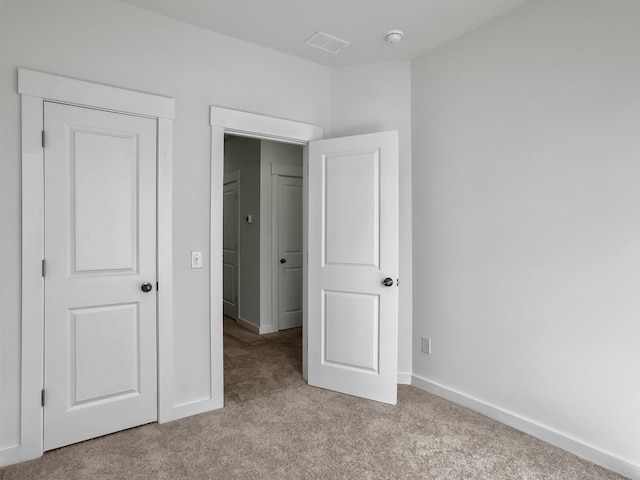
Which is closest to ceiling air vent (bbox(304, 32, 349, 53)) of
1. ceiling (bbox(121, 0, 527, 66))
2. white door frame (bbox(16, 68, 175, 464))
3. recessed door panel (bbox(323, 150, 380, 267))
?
ceiling (bbox(121, 0, 527, 66))

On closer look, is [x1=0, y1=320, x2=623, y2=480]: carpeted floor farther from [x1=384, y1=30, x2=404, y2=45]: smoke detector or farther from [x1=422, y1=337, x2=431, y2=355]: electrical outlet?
[x1=384, y1=30, x2=404, y2=45]: smoke detector

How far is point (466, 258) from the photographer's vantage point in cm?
280

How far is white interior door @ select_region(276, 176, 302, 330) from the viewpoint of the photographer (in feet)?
16.6

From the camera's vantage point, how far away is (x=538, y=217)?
2.36 meters

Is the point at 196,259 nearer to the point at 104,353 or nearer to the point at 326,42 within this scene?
the point at 104,353

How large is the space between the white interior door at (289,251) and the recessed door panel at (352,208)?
6.60 feet

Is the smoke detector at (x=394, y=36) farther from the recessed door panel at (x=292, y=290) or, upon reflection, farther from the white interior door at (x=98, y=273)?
the recessed door panel at (x=292, y=290)

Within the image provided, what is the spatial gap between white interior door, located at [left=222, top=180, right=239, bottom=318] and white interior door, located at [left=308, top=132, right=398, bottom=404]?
8.28 ft

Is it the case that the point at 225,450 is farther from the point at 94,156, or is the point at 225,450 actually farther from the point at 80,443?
the point at 94,156

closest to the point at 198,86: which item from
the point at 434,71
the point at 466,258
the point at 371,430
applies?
the point at 434,71

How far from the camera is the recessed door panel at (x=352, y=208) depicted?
2914 mm

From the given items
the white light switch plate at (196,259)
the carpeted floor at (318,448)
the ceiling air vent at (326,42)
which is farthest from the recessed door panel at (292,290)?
the ceiling air vent at (326,42)

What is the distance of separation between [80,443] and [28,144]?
1.74 metres

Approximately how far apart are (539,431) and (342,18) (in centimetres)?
289
